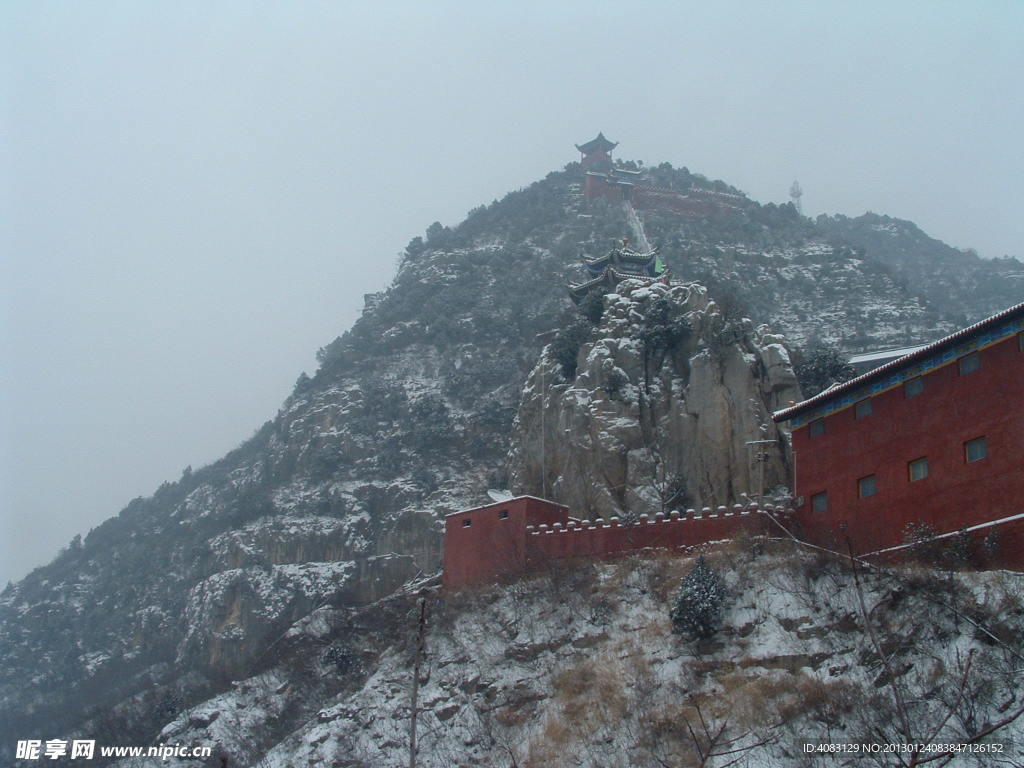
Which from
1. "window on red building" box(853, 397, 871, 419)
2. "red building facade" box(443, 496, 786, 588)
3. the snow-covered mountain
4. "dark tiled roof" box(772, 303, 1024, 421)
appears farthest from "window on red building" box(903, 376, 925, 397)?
the snow-covered mountain

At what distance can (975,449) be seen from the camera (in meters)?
26.9

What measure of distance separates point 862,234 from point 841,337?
4334 centimetres

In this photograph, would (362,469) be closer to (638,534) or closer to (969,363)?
(638,534)

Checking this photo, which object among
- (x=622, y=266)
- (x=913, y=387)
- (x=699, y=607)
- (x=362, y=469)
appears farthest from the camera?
(x=362, y=469)

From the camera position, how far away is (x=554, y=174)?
104438 millimetres

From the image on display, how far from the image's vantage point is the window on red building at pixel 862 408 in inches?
1211

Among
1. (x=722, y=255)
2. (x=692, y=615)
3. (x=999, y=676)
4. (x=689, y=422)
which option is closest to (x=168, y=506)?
(x=722, y=255)

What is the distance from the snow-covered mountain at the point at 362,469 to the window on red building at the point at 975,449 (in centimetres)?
2055

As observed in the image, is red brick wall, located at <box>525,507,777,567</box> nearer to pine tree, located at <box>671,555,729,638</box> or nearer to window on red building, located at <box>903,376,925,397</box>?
pine tree, located at <box>671,555,729,638</box>

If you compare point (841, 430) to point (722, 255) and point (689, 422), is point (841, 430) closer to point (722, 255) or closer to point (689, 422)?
point (689, 422)

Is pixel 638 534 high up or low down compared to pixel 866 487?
down

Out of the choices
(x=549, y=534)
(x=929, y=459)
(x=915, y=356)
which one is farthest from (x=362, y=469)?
(x=929, y=459)

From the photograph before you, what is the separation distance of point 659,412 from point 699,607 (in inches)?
592

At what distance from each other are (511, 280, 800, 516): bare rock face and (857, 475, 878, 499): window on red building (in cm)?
771
